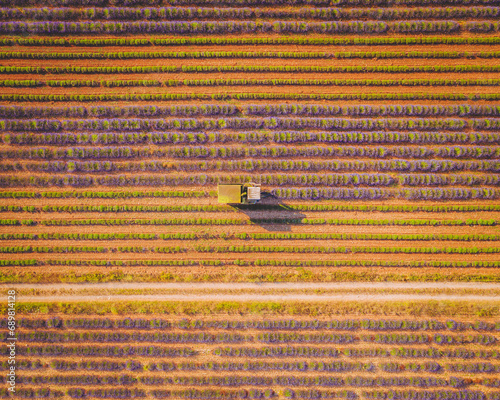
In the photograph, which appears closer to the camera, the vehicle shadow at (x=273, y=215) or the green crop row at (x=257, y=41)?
the vehicle shadow at (x=273, y=215)

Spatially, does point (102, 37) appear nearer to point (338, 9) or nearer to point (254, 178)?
point (254, 178)

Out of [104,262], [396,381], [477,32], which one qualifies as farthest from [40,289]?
[477,32]

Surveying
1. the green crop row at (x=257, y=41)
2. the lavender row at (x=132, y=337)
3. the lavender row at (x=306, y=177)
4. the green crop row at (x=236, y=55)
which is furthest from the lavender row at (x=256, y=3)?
the lavender row at (x=132, y=337)

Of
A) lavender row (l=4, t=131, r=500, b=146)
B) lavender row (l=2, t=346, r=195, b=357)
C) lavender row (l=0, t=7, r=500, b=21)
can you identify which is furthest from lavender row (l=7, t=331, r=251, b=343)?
lavender row (l=0, t=7, r=500, b=21)

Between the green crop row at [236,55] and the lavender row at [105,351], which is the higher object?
the green crop row at [236,55]

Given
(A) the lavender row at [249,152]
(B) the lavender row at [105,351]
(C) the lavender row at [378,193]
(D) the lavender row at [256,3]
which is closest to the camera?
(B) the lavender row at [105,351]

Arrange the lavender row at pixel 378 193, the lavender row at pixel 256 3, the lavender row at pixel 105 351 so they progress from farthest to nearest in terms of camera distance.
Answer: the lavender row at pixel 256 3
the lavender row at pixel 378 193
the lavender row at pixel 105 351

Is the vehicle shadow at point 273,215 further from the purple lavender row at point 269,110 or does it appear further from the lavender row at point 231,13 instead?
the lavender row at point 231,13
